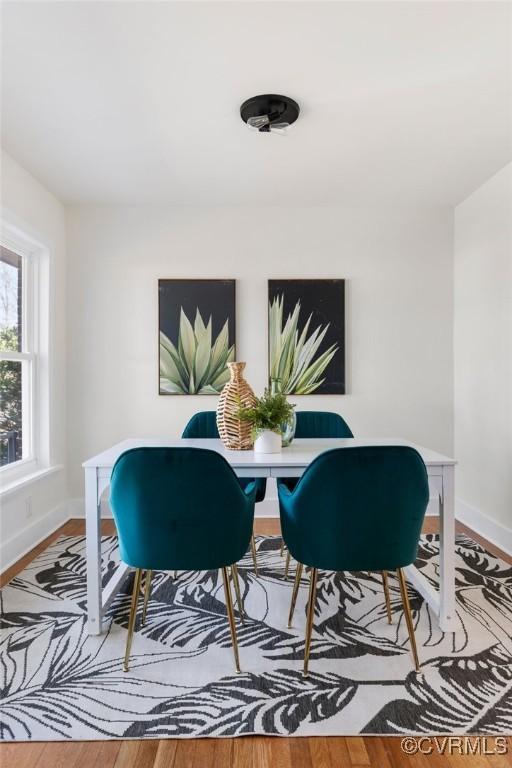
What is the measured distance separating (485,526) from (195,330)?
2502 millimetres

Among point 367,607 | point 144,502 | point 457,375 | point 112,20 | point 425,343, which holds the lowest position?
point 367,607

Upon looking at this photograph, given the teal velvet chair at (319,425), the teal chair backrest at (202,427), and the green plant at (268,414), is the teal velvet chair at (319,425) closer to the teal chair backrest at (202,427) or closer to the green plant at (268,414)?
the teal chair backrest at (202,427)

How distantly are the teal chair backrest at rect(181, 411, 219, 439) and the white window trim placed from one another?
1.22 meters

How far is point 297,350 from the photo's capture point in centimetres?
353

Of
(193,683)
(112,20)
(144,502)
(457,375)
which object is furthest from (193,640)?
(457,375)

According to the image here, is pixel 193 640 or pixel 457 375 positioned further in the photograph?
pixel 457 375

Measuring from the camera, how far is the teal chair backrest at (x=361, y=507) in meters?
1.51


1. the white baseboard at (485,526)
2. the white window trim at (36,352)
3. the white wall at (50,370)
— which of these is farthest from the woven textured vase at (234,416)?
the white baseboard at (485,526)

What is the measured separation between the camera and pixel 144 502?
5.11ft

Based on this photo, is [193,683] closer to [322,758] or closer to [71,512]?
[322,758]

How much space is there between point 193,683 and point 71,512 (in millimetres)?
2279

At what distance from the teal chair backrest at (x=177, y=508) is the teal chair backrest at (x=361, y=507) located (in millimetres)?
256

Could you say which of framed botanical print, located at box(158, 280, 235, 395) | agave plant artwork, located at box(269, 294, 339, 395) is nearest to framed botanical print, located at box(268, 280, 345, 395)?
agave plant artwork, located at box(269, 294, 339, 395)

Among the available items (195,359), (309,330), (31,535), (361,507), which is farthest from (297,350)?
(31,535)
